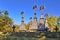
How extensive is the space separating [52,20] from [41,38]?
40.0m

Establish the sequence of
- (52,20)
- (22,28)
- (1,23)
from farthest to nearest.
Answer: (52,20) → (1,23) → (22,28)

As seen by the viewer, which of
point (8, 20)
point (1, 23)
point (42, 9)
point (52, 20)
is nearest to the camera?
point (42, 9)

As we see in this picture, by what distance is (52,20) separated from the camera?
157 ft

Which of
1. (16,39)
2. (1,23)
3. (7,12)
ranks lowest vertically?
(16,39)

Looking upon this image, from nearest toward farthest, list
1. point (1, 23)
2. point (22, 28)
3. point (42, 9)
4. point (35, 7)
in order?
1. point (42, 9)
2. point (35, 7)
3. point (22, 28)
4. point (1, 23)

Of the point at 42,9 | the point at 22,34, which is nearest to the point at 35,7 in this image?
the point at 42,9

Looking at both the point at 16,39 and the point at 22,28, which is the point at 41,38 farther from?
the point at 22,28

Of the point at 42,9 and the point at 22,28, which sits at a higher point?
the point at 42,9

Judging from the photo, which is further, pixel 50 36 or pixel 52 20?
pixel 52 20

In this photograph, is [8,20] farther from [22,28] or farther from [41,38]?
[41,38]

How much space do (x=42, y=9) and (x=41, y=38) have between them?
16577mm

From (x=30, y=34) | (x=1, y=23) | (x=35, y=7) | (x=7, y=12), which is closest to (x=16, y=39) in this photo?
(x=30, y=34)

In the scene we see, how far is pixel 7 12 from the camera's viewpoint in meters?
52.4

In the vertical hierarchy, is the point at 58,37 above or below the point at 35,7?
below
